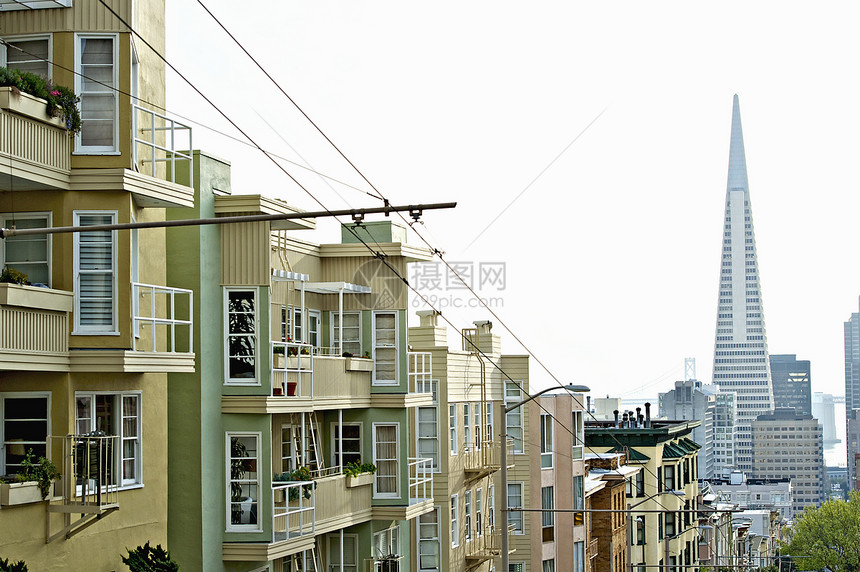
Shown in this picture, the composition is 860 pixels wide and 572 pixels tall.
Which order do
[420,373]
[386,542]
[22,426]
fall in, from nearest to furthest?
[22,426] → [386,542] → [420,373]

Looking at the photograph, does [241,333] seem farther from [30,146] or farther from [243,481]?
[30,146]

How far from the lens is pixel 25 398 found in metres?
19.6

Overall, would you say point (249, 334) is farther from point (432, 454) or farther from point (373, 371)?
point (432, 454)

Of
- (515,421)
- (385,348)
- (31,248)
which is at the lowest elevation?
(515,421)

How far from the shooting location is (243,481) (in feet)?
81.4

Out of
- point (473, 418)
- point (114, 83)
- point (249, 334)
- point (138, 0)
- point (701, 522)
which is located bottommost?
point (701, 522)

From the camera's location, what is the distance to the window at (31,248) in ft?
65.4

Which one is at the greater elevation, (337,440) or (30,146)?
(30,146)

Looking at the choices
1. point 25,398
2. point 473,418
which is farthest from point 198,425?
point 473,418

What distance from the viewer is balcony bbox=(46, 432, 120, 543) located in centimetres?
1895

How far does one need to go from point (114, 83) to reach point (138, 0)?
191 cm

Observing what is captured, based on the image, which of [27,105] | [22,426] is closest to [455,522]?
[22,426]

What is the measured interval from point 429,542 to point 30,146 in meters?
21.6

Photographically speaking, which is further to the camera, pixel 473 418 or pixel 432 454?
pixel 473 418
